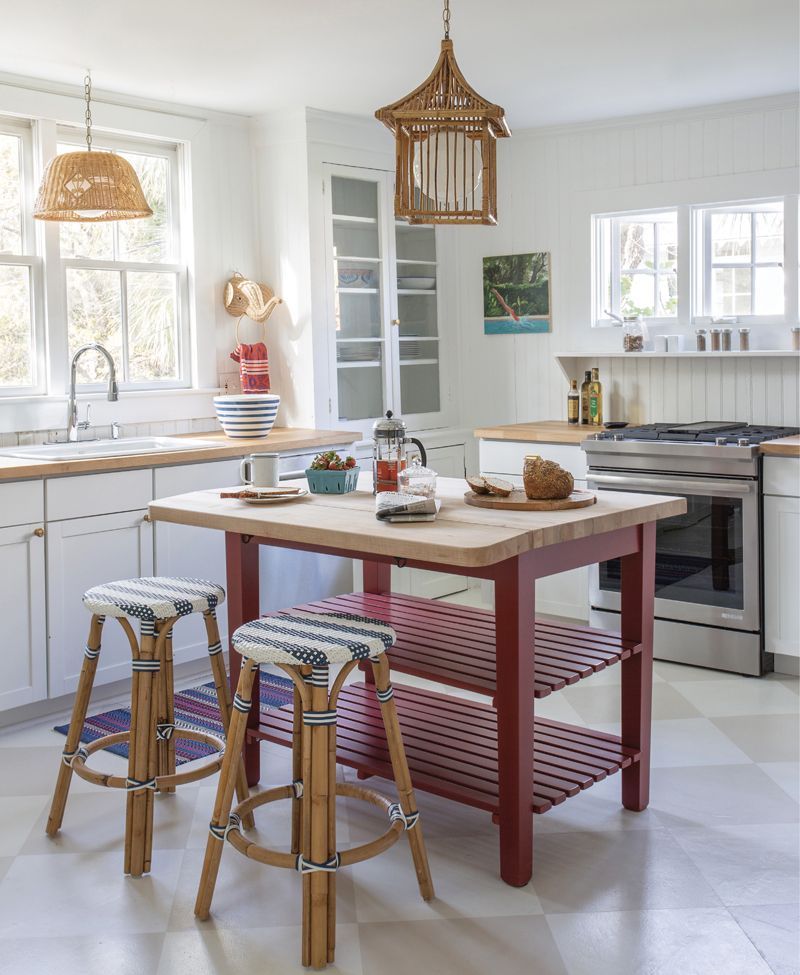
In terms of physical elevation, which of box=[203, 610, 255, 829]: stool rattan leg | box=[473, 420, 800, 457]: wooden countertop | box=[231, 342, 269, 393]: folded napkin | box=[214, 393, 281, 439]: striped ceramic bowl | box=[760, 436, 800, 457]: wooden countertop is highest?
box=[231, 342, 269, 393]: folded napkin

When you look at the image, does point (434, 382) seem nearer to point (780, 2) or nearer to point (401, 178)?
point (780, 2)

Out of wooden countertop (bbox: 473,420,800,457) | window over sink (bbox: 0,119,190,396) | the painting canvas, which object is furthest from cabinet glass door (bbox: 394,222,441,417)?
window over sink (bbox: 0,119,190,396)

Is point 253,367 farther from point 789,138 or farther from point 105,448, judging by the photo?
point 789,138

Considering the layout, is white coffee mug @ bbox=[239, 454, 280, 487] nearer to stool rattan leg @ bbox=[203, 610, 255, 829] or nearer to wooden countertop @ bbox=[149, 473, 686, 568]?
wooden countertop @ bbox=[149, 473, 686, 568]

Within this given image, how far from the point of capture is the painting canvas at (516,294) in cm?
567

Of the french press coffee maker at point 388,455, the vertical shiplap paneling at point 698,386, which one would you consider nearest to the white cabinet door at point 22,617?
the french press coffee maker at point 388,455

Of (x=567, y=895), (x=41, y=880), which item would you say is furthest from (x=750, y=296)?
(x=41, y=880)

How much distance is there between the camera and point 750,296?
5.05 meters

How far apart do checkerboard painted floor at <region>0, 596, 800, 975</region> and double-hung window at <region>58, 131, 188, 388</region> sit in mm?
2021

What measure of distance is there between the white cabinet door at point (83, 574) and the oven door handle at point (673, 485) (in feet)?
6.42

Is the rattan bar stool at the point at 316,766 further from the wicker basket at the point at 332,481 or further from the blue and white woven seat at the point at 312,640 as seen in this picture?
the wicker basket at the point at 332,481

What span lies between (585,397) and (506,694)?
2998 mm

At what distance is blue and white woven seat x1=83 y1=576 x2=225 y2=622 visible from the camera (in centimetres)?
277

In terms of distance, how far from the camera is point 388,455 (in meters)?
3.17
